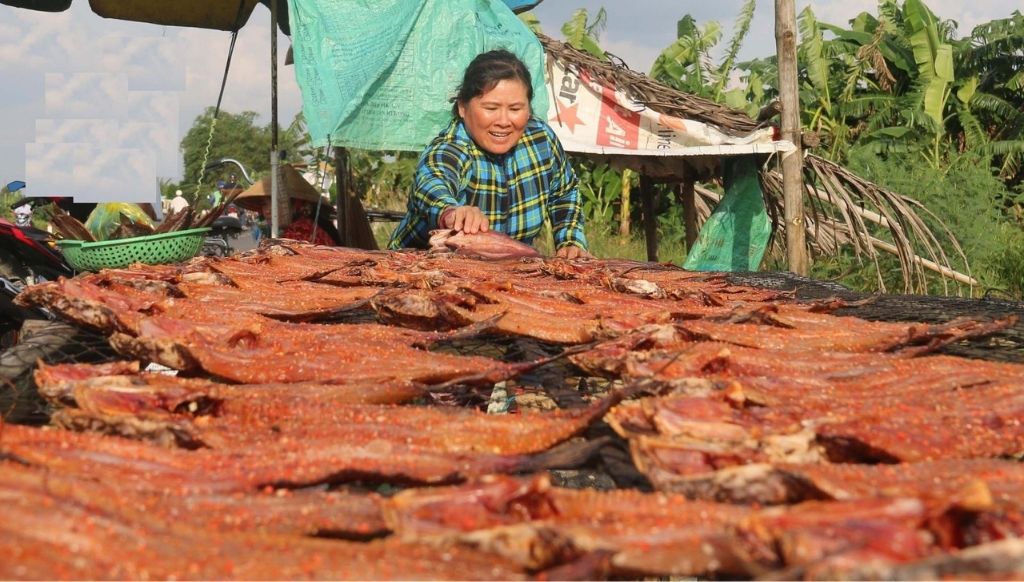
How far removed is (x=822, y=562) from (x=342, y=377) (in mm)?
1405

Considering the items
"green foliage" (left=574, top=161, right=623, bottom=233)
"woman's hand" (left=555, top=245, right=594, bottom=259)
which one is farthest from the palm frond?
"green foliage" (left=574, top=161, right=623, bottom=233)

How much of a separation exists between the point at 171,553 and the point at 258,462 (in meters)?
0.40

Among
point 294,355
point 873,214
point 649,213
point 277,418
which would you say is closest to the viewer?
point 277,418

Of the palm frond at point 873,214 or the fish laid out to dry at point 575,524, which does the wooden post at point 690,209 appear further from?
the fish laid out to dry at point 575,524

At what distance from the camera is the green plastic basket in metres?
5.19

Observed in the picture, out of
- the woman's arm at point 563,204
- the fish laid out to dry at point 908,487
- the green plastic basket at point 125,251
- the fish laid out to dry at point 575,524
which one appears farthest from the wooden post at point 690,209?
the fish laid out to dry at point 575,524

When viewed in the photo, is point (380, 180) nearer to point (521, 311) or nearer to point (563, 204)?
point (563, 204)

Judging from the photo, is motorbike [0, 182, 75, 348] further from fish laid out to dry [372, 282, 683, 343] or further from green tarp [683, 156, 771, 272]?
green tarp [683, 156, 771, 272]

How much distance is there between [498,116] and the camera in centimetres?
661

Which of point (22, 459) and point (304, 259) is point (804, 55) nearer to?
point (304, 259)

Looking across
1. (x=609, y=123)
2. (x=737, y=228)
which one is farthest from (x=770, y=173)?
(x=609, y=123)

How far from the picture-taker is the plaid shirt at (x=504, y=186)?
21.3ft

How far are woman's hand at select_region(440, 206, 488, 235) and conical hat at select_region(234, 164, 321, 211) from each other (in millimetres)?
3992

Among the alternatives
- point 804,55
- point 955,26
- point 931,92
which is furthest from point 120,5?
point 955,26
